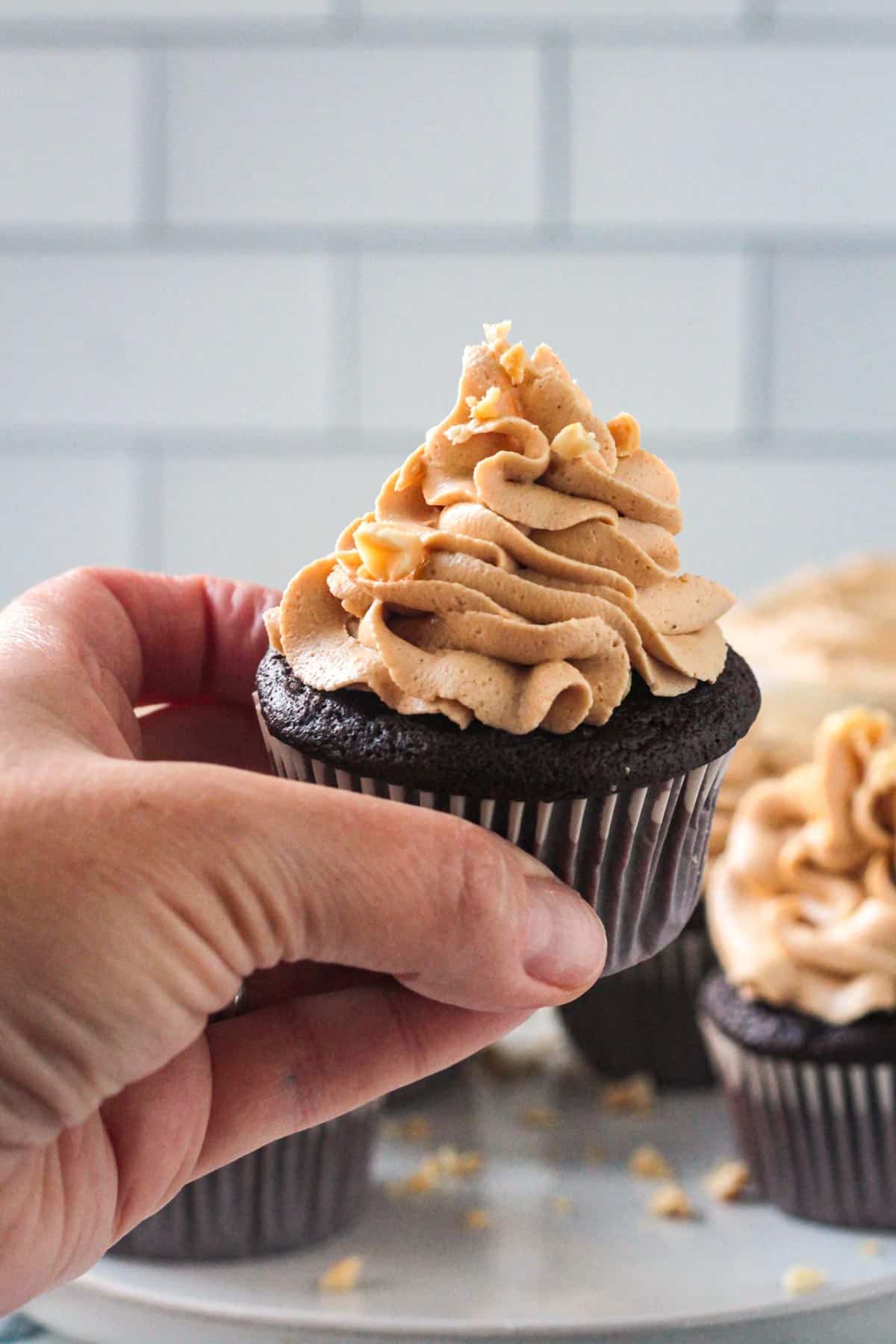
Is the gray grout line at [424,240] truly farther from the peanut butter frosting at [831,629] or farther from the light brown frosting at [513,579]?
the light brown frosting at [513,579]

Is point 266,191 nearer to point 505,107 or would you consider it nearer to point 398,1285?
point 505,107

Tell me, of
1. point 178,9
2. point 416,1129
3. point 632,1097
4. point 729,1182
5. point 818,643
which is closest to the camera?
point 729,1182

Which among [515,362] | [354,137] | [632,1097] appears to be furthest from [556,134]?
[515,362]

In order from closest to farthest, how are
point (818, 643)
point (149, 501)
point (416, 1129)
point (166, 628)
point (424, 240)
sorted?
point (166, 628), point (416, 1129), point (818, 643), point (424, 240), point (149, 501)

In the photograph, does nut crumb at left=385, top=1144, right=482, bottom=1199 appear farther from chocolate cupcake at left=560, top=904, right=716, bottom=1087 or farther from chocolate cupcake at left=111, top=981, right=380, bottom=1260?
chocolate cupcake at left=560, top=904, right=716, bottom=1087

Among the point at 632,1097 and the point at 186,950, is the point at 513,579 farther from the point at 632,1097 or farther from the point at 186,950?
the point at 632,1097

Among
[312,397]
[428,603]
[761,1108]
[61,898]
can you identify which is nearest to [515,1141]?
[761,1108]

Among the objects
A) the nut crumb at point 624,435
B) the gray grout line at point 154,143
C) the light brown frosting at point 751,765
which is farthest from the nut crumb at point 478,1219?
the gray grout line at point 154,143
